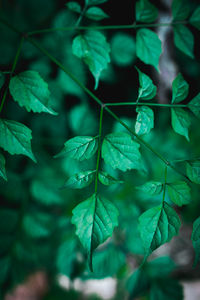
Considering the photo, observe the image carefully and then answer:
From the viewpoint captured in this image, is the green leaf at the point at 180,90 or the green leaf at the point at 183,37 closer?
the green leaf at the point at 180,90

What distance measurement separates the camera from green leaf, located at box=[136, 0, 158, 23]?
32.0 inches

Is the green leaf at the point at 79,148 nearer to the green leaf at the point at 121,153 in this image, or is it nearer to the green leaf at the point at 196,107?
the green leaf at the point at 121,153

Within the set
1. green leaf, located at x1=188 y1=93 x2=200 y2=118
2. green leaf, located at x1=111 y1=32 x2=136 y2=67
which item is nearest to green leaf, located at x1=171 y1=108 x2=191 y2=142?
green leaf, located at x1=188 y1=93 x2=200 y2=118

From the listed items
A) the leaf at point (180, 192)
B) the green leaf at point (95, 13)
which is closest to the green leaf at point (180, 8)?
the green leaf at point (95, 13)

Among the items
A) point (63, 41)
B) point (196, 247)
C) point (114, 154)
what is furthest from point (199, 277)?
point (63, 41)

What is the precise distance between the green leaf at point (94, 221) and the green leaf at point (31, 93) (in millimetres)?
278

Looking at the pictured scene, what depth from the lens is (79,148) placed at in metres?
0.66

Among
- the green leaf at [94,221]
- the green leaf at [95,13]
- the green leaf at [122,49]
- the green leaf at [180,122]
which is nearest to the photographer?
the green leaf at [94,221]

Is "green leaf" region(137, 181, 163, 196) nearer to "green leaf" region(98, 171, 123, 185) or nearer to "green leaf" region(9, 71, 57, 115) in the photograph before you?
"green leaf" region(98, 171, 123, 185)

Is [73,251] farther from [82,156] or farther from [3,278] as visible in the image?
[82,156]

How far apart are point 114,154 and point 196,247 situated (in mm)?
315

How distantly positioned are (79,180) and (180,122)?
0.34m

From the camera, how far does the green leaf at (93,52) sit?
78 cm

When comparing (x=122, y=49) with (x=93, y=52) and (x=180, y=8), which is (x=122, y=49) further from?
(x=93, y=52)
